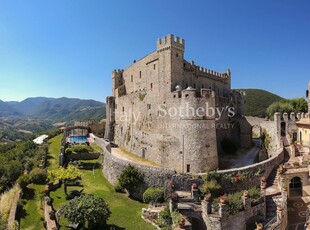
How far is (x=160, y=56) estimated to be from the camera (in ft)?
98.8

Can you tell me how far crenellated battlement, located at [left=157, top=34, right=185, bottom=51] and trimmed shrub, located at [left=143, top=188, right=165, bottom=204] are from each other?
661 inches

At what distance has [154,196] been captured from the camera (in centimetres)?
2167

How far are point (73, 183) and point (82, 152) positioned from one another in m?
10.9

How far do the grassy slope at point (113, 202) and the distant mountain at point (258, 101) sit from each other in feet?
210

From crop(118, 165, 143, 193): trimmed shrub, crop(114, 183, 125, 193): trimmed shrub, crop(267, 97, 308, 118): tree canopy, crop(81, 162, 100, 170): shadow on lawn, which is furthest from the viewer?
crop(267, 97, 308, 118): tree canopy

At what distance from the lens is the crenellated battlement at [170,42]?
28.8 meters

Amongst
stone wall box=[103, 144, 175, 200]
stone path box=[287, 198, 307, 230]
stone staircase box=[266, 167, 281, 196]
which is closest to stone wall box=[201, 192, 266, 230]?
stone path box=[287, 198, 307, 230]

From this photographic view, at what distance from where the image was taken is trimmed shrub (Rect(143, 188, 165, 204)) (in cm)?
2156

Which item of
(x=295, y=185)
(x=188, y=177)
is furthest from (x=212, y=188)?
(x=295, y=185)

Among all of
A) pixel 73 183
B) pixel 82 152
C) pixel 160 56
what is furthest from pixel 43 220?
pixel 160 56

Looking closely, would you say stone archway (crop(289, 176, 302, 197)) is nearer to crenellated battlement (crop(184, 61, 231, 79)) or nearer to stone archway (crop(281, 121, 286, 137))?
stone archway (crop(281, 121, 286, 137))

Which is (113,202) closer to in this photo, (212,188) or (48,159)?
(212,188)

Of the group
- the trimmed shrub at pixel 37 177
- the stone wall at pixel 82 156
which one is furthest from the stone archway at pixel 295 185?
the stone wall at pixel 82 156

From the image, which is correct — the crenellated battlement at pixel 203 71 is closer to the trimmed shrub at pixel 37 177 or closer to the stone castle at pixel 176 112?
the stone castle at pixel 176 112
